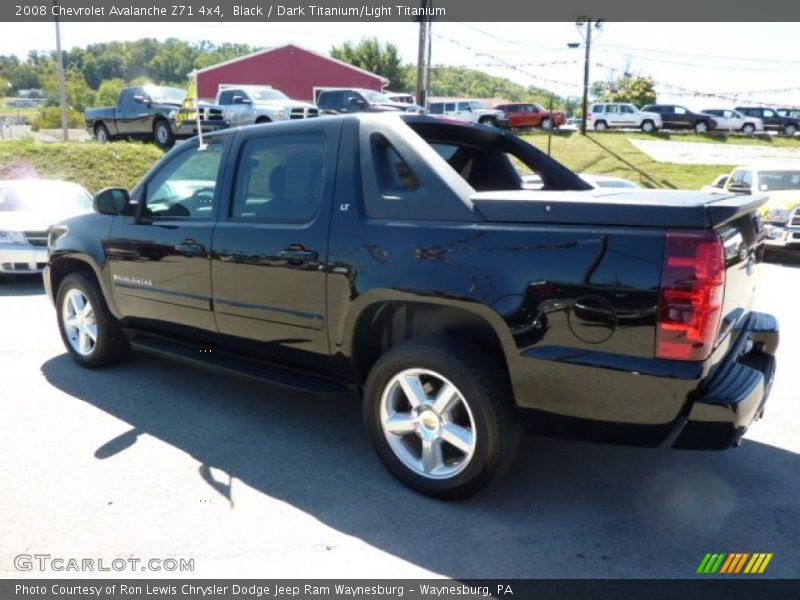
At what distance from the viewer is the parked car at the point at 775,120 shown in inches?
1524

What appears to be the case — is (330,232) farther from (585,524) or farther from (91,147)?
(91,147)

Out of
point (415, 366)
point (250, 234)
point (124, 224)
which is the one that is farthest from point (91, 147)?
point (415, 366)

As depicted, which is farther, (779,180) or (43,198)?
(779,180)

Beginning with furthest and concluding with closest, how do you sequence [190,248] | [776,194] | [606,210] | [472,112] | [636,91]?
[636,91] → [472,112] → [776,194] → [190,248] → [606,210]

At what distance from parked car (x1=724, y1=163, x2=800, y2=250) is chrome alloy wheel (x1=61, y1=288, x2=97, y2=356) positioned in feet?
29.8

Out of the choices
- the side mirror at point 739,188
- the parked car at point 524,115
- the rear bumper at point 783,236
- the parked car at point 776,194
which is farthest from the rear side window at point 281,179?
the parked car at point 524,115

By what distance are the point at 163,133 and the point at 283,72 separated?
75.6 feet

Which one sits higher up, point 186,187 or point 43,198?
point 186,187

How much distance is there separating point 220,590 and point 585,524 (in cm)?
162

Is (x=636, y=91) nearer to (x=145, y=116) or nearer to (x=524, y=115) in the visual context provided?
(x=524, y=115)

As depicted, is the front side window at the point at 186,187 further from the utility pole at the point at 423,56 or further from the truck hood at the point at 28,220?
the utility pole at the point at 423,56

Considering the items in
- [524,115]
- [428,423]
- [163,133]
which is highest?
[524,115]

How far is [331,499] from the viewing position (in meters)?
3.29

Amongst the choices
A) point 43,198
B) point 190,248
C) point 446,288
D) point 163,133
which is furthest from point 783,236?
point 163,133
